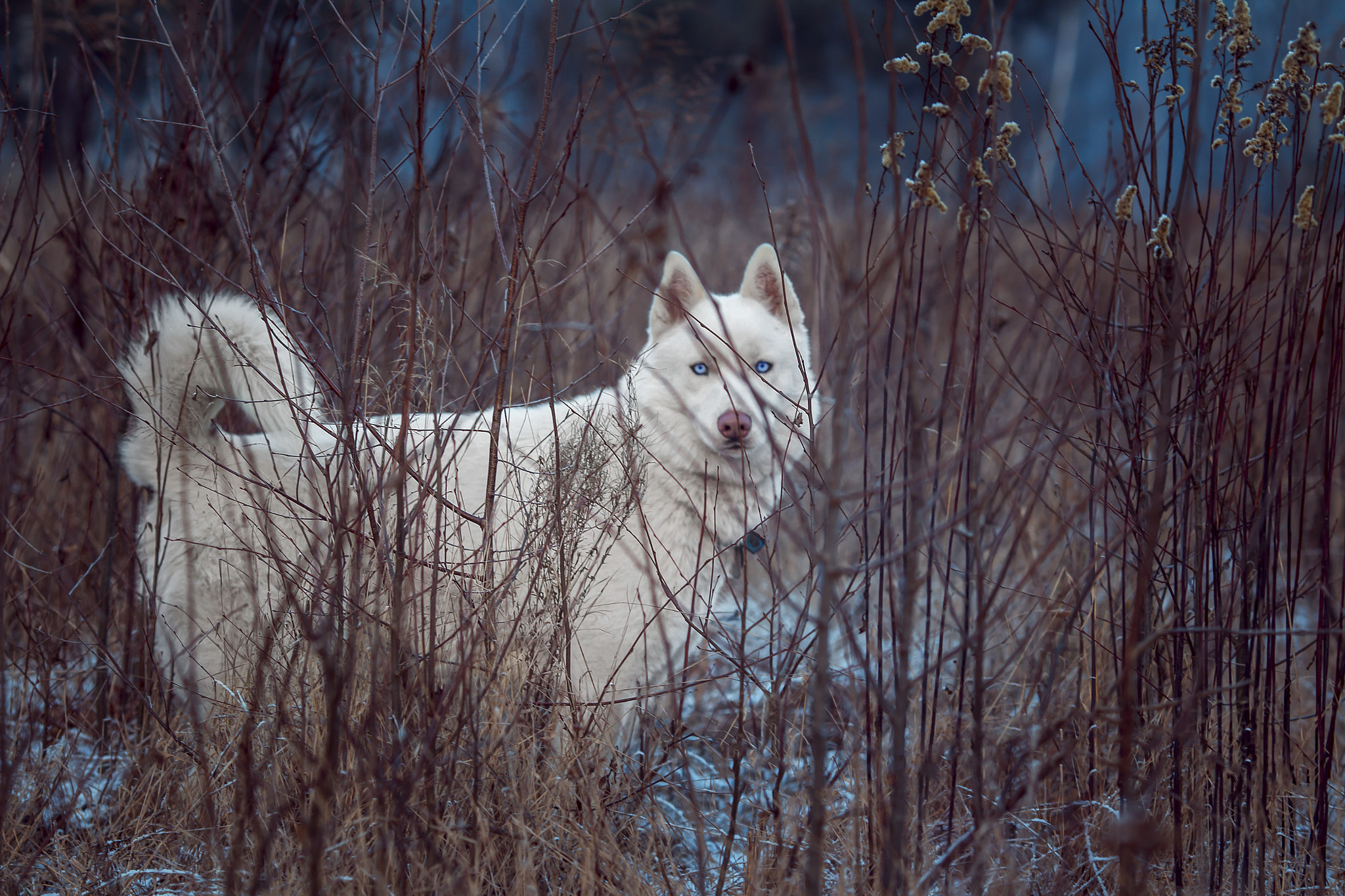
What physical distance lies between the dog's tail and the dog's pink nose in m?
1.22

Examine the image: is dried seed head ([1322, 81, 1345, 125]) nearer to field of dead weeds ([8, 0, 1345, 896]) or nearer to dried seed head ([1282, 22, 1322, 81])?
field of dead weeds ([8, 0, 1345, 896])

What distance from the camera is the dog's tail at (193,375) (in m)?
2.23

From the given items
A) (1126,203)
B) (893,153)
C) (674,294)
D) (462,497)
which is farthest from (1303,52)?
(462,497)

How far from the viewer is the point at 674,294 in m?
3.03

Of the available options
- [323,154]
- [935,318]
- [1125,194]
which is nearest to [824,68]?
[935,318]

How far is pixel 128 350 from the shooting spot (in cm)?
250

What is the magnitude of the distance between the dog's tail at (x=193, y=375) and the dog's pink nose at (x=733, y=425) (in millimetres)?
1220

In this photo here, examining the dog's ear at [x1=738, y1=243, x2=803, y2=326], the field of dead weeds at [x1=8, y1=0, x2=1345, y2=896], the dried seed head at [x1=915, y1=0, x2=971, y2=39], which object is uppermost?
the dog's ear at [x1=738, y1=243, x2=803, y2=326]

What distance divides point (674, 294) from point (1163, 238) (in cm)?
176

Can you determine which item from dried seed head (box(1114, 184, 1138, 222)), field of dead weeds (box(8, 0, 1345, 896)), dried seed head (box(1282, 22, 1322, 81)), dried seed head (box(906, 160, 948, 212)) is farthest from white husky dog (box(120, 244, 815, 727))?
dried seed head (box(1282, 22, 1322, 81))

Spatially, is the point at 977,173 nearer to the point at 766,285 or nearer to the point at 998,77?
the point at 998,77

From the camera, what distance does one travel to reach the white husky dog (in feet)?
5.73

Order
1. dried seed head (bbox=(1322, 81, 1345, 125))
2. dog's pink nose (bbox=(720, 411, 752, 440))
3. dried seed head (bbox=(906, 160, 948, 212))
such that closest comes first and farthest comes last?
dried seed head (bbox=(906, 160, 948, 212)) → dried seed head (bbox=(1322, 81, 1345, 125)) → dog's pink nose (bbox=(720, 411, 752, 440))

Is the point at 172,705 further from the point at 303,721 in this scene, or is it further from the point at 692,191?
the point at 692,191
